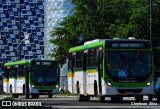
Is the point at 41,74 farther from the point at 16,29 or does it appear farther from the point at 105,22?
the point at 16,29

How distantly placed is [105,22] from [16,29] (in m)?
72.0

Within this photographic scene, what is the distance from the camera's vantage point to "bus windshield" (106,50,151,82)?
31.0 m

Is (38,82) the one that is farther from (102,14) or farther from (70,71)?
(102,14)

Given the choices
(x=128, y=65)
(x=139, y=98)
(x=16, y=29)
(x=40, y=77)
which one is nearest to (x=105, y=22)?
(x=40, y=77)

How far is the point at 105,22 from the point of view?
71.6 meters

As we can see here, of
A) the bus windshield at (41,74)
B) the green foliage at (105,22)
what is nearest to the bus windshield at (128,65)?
the bus windshield at (41,74)

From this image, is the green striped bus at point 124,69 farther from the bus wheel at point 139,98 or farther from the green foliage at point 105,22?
the green foliage at point 105,22

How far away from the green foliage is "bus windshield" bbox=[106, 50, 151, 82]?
3401 centimetres

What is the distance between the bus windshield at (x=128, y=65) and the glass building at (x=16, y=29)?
109944 millimetres

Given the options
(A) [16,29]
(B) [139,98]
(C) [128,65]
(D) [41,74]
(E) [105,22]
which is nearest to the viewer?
(C) [128,65]

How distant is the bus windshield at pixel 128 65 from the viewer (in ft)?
102

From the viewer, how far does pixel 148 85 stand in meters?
31.2

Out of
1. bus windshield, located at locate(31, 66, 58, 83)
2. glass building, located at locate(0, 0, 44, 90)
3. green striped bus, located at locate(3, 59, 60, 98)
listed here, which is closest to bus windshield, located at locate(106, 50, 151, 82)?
green striped bus, located at locate(3, 59, 60, 98)

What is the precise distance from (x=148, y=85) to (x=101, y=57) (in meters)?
2.54
